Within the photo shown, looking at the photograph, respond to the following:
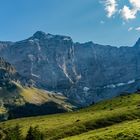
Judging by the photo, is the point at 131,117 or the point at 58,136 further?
the point at 131,117

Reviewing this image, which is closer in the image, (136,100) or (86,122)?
(86,122)

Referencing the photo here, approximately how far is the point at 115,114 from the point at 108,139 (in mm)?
56766

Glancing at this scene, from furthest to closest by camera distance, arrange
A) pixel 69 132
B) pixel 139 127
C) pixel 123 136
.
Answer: pixel 69 132
pixel 139 127
pixel 123 136

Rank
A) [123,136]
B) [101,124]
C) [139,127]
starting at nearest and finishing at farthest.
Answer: [123,136] → [139,127] → [101,124]

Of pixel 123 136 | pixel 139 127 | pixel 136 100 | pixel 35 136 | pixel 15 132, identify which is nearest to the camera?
pixel 123 136

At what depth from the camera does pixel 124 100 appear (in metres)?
149

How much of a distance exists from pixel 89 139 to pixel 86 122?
4741cm

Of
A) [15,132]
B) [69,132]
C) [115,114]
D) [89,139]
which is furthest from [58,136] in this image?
[89,139]

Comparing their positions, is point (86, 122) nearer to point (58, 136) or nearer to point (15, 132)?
point (58, 136)

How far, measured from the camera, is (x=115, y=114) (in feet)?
362

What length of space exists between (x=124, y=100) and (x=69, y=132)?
56.6 metres

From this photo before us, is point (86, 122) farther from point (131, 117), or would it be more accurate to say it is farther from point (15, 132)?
point (15, 132)

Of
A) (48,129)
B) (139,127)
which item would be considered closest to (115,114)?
(48,129)

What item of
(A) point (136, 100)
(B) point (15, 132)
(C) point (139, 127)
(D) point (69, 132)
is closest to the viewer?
(C) point (139, 127)
